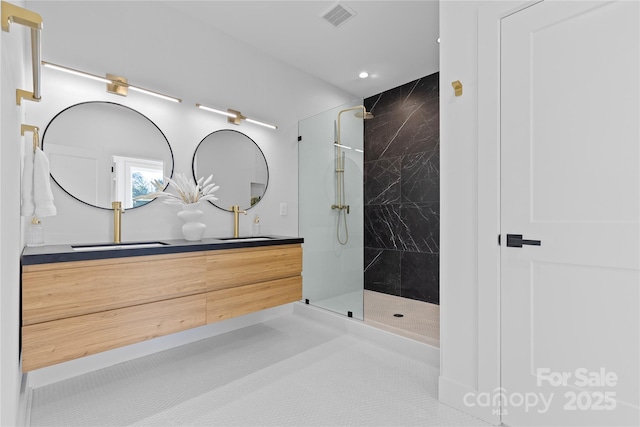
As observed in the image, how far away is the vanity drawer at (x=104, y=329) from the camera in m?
1.52

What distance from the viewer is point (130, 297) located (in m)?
1.81

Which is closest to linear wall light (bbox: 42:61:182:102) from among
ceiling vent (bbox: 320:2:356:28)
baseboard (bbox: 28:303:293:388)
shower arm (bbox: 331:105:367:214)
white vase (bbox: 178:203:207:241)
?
white vase (bbox: 178:203:207:241)

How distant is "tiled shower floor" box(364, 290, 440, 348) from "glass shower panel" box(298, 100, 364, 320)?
0.32 m

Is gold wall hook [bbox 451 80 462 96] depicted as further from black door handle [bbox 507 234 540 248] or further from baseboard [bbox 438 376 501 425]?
baseboard [bbox 438 376 501 425]

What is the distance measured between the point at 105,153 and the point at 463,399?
2.71 metres

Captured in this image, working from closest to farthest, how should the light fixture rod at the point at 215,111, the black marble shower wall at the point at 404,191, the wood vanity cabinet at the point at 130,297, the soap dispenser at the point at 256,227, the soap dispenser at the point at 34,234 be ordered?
the wood vanity cabinet at the point at 130,297 → the soap dispenser at the point at 34,234 → the light fixture rod at the point at 215,111 → the soap dispenser at the point at 256,227 → the black marble shower wall at the point at 404,191

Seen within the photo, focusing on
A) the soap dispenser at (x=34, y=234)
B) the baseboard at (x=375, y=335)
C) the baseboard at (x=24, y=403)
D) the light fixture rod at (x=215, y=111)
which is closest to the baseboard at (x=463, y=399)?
the baseboard at (x=375, y=335)

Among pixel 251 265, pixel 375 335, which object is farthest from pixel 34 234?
pixel 375 335

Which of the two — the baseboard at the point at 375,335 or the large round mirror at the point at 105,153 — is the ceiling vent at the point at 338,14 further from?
the baseboard at the point at 375,335

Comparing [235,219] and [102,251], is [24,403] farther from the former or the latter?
[235,219]

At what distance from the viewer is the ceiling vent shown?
98.3 inches

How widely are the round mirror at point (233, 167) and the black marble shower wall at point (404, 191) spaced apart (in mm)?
1534

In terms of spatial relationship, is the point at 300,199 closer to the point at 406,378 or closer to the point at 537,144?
the point at 406,378

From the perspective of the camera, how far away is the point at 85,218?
83.7 inches
